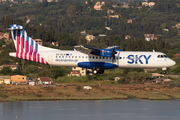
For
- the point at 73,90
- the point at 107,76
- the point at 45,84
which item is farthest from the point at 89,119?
the point at 107,76

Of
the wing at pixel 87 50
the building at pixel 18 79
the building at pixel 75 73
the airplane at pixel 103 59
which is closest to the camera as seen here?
the wing at pixel 87 50

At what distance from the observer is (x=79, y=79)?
12119 cm

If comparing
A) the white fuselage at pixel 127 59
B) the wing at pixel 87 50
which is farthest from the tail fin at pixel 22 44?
the wing at pixel 87 50

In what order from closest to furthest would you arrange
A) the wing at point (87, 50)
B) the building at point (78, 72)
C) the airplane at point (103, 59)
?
the wing at point (87, 50), the airplane at point (103, 59), the building at point (78, 72)

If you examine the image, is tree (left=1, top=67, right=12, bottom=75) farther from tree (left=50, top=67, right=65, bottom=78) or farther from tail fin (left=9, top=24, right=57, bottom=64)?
tail fin (left=9, top=24, right=57, bottom=64)

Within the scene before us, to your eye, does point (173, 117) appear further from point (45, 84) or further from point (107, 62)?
point (45, 84)

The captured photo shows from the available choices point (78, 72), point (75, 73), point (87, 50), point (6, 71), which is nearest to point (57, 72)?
point (75, 73)

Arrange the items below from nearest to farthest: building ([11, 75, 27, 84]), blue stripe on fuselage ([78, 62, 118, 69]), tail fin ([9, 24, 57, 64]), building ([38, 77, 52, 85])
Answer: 1. blue stripe on fuselage ([78, 62, 118, 69])
2. tail fin ([9, 24, 57, 64])
3. building ([38, 77, 52, 85])
4. building ([11, 75, 27, 84])

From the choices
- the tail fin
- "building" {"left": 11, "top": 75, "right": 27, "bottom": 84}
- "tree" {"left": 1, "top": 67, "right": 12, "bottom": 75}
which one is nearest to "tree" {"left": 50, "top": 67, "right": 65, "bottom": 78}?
"building" {"left": 11, "top": 75, "right": 27, "bottom": 84}

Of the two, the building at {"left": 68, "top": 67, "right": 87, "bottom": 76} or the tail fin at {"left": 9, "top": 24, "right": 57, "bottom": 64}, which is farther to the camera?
the building at {"left": 68, "top": 67, "right": 87, "bottom": 76}

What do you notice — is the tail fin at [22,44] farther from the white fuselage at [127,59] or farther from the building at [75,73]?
the building at [75,73]

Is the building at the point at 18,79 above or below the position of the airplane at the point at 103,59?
below

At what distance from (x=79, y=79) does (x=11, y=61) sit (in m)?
68.8

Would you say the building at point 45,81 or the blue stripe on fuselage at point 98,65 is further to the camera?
the building at point 45,81
